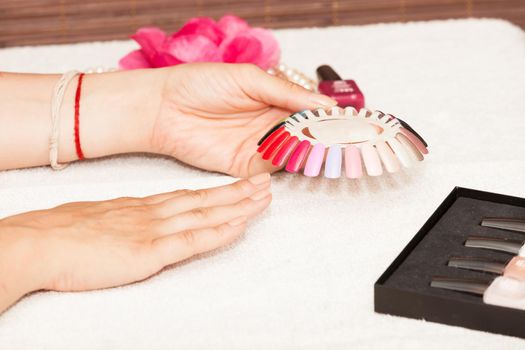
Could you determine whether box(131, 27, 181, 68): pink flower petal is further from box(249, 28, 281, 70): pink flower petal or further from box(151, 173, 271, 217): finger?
box(151, 173, 271, 217): finger

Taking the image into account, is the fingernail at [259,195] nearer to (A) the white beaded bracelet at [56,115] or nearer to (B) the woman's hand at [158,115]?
(B) the woman's hand at [158,115]

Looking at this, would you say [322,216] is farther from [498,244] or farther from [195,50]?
[195,50]

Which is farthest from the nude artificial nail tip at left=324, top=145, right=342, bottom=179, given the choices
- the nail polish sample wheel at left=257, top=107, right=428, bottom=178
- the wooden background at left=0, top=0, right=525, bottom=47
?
the wooden background at left=0, top=0, right=525, bottom=47

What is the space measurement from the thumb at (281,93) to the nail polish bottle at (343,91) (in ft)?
0.37

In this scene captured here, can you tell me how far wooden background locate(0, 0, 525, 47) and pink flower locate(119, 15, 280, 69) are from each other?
3.02 ft

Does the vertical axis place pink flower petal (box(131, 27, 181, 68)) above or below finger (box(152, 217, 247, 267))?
above

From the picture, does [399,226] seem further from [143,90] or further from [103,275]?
[143,90]

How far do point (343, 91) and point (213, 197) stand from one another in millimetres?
337

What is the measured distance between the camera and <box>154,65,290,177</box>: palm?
1.15 meters

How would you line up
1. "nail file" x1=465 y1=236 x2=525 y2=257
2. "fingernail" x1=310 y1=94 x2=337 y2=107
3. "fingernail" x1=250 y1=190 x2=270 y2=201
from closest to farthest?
"nail file" x1=465 y1=236 x2=525 y2=257, "fingernail" x1=250 y1=190 x2=270 y2=201, "fingernail" x1=310 y1=94 x2=337 y2=107

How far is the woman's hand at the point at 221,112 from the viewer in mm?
1134

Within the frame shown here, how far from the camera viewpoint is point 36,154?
1.17m

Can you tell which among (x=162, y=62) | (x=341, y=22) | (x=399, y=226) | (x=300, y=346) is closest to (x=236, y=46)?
(x=162, y=62)

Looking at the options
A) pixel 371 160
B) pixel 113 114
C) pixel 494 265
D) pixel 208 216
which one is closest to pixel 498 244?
pixel 494 265
